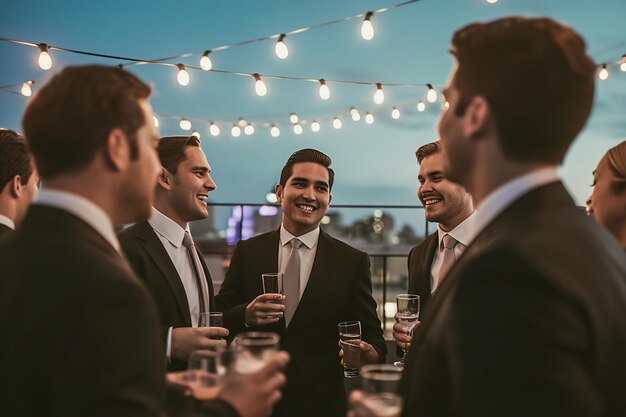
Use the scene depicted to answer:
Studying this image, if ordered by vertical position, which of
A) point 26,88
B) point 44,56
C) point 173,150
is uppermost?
point 26,88

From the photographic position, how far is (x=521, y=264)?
3.07 ft

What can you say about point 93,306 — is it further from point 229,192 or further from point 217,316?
point 229,192

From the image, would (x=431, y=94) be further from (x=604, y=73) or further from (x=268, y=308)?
(x=268, y=308)

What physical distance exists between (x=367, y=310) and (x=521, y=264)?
205cm

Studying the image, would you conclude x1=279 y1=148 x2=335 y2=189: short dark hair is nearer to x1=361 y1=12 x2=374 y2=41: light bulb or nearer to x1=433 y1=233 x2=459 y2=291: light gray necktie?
x1=433 y1=233 x2=459 y2=291: light gray necktie

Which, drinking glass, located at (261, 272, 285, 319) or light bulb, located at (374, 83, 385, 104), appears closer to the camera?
drinking glass, located at (261, 272, 285, 319)

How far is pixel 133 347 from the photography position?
1003 mm

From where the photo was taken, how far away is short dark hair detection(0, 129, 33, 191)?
2.43m

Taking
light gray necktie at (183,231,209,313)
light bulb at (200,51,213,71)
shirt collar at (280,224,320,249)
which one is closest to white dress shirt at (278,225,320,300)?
shirt collar at (280,224,320,249)

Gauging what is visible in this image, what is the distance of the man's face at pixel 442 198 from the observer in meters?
3.00

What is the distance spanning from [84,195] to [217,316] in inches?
44.2

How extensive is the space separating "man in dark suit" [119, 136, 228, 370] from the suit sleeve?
80cm

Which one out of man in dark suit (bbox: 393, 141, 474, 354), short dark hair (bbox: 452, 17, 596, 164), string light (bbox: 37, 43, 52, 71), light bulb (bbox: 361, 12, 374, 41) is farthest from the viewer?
light bulb (bbox: 361, 12, 374, 41)

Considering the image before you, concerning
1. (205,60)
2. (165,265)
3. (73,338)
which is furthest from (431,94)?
(73,338)
